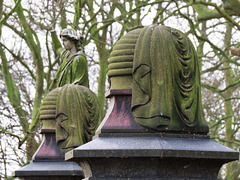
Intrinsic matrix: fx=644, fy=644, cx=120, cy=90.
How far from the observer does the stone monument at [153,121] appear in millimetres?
4500

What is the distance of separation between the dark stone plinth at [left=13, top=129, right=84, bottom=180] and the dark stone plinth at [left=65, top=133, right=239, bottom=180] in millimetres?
2948

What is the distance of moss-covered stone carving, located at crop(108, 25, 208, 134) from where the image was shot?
15.5ft

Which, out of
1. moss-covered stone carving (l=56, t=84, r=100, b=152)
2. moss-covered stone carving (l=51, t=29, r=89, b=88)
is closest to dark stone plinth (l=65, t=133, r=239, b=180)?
moss-covered stone carving (l=56, t=84, r=100, b=152)

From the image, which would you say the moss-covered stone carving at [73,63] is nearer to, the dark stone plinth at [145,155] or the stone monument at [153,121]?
the stone monument at [153,121]

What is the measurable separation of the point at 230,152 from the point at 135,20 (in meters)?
13.6

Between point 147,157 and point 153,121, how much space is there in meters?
0.31

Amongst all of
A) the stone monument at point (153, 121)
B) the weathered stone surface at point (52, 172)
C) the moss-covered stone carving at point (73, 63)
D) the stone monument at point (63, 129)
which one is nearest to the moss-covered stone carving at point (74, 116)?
the stone monument at point (63, 129)

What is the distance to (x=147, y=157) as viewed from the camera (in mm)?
4473

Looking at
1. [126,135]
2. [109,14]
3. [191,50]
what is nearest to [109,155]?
[126,135]

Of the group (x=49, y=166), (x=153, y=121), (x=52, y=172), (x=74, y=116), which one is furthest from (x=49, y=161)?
(x=153, y=121)

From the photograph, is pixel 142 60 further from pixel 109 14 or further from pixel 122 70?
pixel 109 14

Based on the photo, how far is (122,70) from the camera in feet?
16.2

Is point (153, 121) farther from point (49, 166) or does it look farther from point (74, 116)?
point (49, 166)

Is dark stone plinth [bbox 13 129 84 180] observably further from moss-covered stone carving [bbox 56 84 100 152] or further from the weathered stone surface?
moss-covered stone carving [bbox 56 84 100 152]
